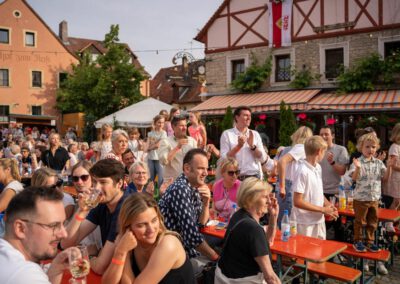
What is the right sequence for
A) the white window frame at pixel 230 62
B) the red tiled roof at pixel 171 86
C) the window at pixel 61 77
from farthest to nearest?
the window at pixel 61 77 → the red tiled roof at pixel 171 86 → the white window frame at pixel 230 62

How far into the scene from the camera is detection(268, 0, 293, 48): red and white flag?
17.0 meters

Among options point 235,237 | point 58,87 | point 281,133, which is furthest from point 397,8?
point 58,87

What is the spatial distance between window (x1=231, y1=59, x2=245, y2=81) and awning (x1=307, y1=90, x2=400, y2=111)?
4.68 m

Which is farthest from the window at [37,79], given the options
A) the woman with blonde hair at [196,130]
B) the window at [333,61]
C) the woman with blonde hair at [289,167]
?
the woman with blonde hair at [289,167]

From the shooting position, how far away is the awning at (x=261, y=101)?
50.4 feet

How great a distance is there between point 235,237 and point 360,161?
9.93ft

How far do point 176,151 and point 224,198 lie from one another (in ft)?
4.09

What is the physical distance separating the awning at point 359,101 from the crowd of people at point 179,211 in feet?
27.0

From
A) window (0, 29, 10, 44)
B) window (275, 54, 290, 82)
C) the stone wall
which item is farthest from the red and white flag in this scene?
window (0, 29, 10, 44)

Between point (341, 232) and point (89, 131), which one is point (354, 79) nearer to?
point (341, 232)

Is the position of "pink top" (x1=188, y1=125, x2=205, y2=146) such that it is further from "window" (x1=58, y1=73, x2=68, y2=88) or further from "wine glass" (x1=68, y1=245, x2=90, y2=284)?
"window" (x1=58, y1=73, x2=68, y2=88)

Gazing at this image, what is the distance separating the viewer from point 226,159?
4676 millimetres

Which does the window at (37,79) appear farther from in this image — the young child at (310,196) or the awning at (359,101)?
the young child at (310,196)

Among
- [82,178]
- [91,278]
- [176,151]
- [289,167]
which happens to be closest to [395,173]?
Result: [289,167]
